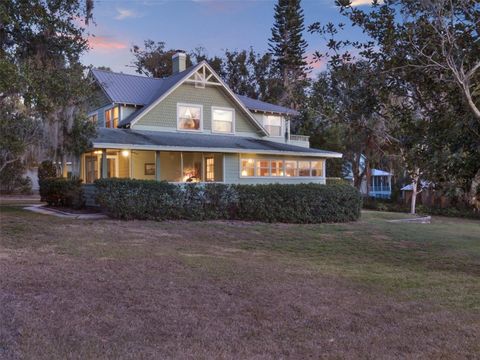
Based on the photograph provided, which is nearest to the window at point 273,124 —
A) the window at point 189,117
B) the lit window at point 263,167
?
the lit window at point 263,167

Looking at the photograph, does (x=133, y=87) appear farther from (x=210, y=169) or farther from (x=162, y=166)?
(x=210, y=169)

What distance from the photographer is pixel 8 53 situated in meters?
10.6

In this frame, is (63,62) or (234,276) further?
(63,62)

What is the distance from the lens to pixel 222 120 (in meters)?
23.7

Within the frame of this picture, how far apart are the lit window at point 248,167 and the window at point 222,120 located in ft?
7.39

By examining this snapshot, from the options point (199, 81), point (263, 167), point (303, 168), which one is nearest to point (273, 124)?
point (303, 168)

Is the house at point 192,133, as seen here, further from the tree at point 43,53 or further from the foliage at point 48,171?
the tree at point 43,53

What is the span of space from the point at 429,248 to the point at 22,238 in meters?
9.61

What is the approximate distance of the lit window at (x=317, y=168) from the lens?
24.5 meters

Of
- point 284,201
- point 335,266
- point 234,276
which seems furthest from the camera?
point 284,201

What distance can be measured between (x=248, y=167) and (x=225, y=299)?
56.0 ft

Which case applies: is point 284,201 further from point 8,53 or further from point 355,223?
point 8,53

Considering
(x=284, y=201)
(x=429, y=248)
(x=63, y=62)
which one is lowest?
(x=429, y=248)

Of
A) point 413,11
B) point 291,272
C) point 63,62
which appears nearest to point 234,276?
point 291,272
